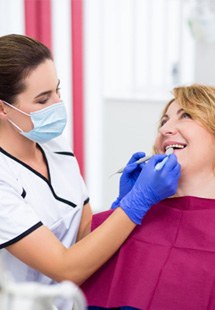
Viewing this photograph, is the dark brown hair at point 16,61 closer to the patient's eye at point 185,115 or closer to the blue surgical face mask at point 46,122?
the blue surgical face mask at point 46,122

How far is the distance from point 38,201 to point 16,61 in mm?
400

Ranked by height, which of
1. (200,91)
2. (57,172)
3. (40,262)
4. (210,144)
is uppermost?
(200,91)

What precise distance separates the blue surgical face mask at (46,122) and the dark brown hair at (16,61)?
0.06m

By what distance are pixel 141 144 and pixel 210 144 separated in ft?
5.64

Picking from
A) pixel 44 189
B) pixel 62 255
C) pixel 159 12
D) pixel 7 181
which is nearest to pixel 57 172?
pixel 44 189

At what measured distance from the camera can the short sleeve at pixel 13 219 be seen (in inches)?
48.4

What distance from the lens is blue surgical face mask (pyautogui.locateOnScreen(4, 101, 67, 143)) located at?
4.62 feet

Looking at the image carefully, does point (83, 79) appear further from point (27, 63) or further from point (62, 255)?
point (62, 255)

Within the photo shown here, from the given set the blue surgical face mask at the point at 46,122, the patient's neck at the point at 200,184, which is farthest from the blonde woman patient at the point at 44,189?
the patient's neck at the point at 200,184

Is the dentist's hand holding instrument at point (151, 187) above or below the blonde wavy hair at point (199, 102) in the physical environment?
below

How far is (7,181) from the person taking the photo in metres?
1.30

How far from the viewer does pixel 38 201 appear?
54.9 inches

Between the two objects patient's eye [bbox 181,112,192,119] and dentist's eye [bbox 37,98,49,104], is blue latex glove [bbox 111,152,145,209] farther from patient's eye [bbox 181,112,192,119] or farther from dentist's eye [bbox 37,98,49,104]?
dentist's eye [bbox 37,98,49,104]

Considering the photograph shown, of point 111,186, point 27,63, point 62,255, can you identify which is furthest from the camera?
point 111,186
